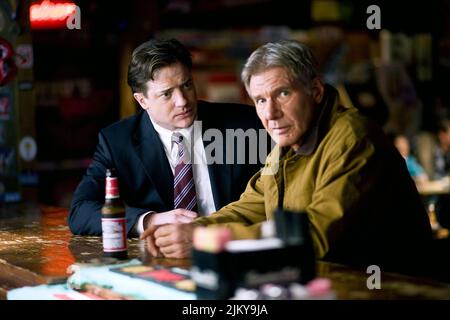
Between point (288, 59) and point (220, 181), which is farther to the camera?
point (220, 181)

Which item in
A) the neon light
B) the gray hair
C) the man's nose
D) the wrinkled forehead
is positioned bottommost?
the man's nose

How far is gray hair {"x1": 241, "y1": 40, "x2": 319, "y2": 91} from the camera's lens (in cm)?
279

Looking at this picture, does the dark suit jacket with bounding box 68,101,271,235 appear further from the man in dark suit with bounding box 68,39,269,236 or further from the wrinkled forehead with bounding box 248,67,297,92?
the wrinkled forehead with bounding box 248,67,297,92

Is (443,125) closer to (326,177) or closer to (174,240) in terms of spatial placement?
(326,177)

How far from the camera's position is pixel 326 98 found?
9.48ft

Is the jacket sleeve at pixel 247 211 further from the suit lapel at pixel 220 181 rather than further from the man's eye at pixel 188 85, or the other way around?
the man's eye at pixel 188 85

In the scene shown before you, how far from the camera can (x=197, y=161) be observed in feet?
12.0

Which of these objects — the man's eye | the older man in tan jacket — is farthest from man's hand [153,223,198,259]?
the man's eye

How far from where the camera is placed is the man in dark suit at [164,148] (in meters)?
3.47

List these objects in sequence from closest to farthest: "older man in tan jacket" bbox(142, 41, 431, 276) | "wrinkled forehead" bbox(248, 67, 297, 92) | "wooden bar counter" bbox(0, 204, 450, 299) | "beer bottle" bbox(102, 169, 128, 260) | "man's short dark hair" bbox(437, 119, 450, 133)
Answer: "wooden bar counter" bbox(0, 204, 450, 299) < "older man in tan jacket" bbox(142, 41, 431, 276) < "beer bottle" bbox(102, 169, 128, 260) < "wrinkled forehead" bbox(248, 67, 297, 92) < "man's short dark hair" bbox(437, 119, 450, 133)

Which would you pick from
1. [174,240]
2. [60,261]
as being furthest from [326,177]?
[60,261]

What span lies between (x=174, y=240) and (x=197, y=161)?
1049 millimetres
